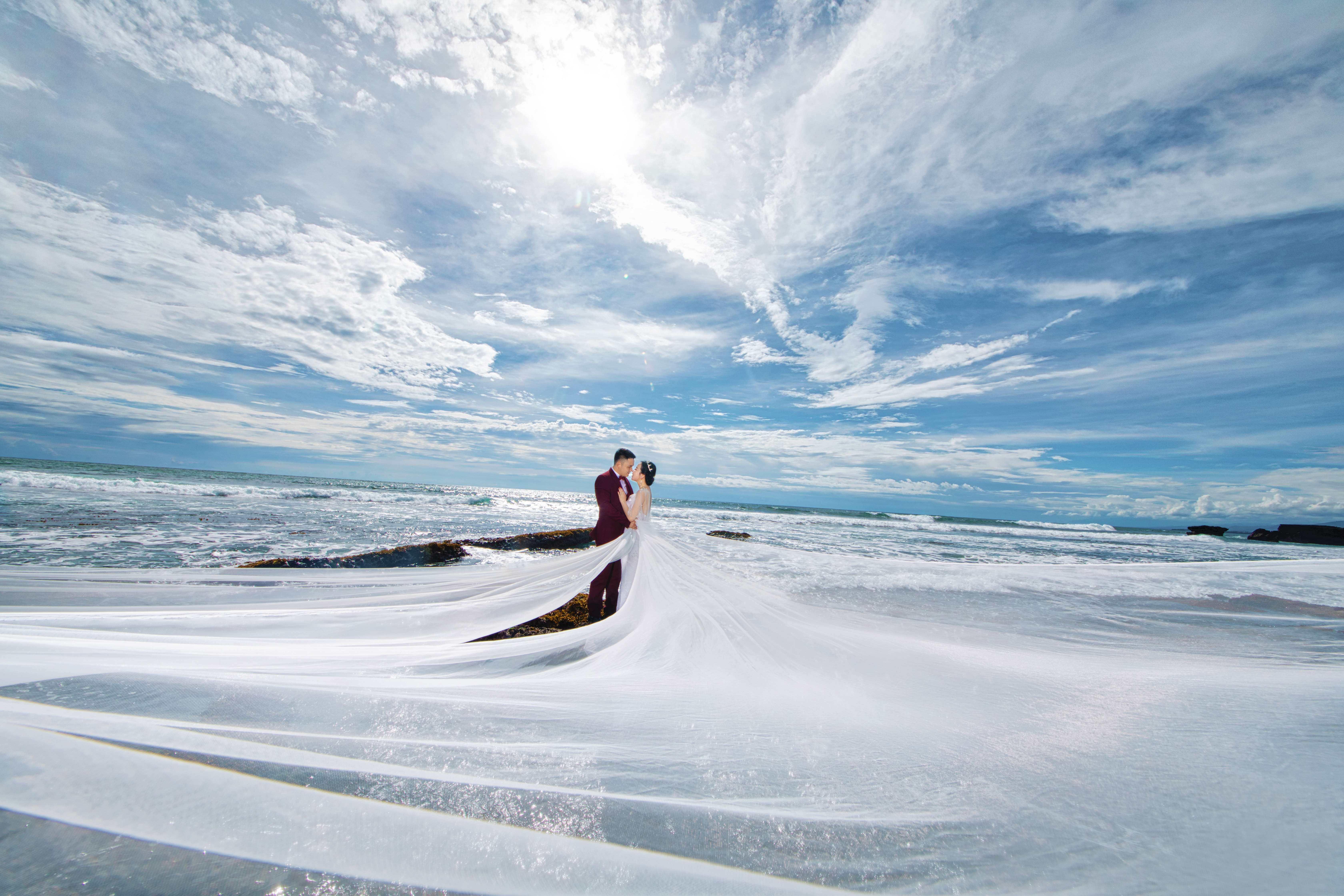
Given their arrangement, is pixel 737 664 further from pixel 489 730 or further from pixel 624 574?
pixel 624 574

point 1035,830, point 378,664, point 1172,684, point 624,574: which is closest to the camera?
point 1035,830

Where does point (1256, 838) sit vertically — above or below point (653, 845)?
above

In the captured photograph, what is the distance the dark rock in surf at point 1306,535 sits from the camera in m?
38.6

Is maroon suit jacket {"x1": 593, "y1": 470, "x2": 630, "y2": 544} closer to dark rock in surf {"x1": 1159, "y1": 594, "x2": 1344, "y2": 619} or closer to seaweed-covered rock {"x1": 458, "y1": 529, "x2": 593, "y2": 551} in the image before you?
seaweed-covered rock {"x1": 458, "y1": 529, "x2": 593, "y2": 551}

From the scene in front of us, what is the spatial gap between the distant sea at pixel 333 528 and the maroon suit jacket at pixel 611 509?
15.2 feet

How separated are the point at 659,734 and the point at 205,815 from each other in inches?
57.8

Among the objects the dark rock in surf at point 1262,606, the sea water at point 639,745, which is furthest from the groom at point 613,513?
the dark rock in surf at point 1262,606

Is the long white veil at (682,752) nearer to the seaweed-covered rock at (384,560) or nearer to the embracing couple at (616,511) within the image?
the embracing couple at (616,511)

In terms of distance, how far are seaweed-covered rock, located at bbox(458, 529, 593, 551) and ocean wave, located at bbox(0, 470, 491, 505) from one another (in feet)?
62.9

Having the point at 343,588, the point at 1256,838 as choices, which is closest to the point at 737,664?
the point at 1256,838

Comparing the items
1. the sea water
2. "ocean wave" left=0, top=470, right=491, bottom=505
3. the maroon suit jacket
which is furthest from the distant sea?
the sea water

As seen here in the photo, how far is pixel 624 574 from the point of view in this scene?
221 inches

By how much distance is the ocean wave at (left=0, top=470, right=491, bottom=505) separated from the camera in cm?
2362

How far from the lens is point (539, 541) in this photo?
12.8 metres
